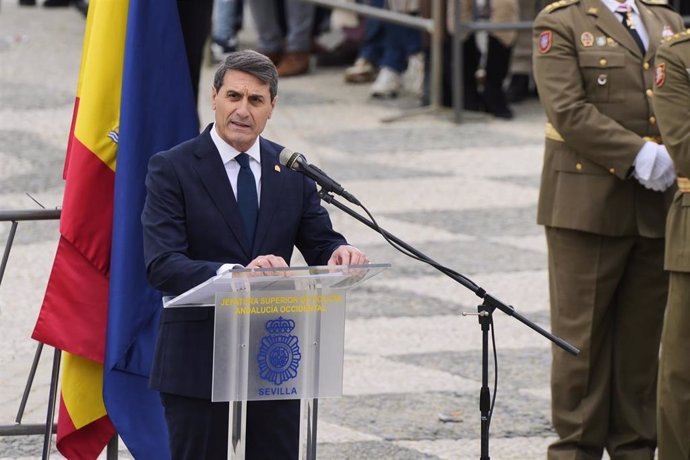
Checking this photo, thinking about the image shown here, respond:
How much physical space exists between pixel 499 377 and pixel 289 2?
24.5 ft

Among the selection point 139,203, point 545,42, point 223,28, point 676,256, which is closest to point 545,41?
point 545,42

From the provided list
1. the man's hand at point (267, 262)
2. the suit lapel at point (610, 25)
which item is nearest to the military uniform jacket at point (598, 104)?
the suit lapel at point (610, 25)

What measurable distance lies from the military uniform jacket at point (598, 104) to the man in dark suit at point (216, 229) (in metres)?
1.71

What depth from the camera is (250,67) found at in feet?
14.8

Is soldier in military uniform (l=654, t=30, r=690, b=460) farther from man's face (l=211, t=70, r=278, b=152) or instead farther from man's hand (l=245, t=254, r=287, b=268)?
man's hand (l=245, t=254, r=287, b=268)

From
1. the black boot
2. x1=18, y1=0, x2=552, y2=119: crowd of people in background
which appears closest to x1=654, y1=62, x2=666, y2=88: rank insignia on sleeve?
x1=18, y1=0, x2=552, y2=119: crowd of people in background

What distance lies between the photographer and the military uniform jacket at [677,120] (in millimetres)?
5605

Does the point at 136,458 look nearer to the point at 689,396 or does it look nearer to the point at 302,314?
the point at 302,314

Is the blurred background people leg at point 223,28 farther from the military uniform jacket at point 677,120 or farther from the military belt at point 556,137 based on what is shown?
the military uniform jacket at point 677,120

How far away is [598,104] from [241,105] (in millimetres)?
2062

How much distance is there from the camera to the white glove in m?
5.92

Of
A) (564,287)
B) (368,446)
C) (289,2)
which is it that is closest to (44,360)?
(368,446)

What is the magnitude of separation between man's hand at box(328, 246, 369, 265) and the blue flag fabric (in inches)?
42.1

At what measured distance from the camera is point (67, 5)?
16.9 m
